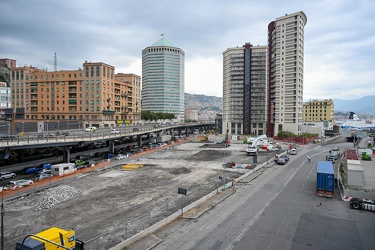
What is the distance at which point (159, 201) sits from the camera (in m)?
32.5

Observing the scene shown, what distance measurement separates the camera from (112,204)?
3170cm

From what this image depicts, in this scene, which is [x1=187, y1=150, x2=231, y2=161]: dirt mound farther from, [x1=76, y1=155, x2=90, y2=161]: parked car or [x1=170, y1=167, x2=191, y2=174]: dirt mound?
[x1=76, y1=155, x2=90, y2=161]: parked car

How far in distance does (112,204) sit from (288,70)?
10572cm

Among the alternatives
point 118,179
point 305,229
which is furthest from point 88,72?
point 305,229

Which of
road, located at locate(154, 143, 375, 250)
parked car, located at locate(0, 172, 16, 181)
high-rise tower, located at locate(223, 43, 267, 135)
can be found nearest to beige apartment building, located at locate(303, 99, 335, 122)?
high-rise tower, located at locate(223, 43, 267, 135)

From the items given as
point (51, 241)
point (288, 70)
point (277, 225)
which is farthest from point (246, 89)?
point (51, 241)

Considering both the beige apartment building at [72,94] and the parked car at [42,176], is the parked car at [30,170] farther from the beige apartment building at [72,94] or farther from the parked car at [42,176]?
the beige apartment building at [72,94]

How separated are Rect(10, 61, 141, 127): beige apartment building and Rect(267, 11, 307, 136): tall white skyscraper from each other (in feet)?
239

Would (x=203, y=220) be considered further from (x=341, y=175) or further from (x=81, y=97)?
(x=81, y=97)

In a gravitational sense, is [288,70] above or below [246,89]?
above

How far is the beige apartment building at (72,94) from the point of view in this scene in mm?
116750

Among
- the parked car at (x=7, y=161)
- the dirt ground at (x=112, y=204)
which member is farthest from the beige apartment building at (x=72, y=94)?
the dirt ground at (x=112, y=204)

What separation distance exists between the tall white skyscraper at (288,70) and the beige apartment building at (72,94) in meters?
72.7

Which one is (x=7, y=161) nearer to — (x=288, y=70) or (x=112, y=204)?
(x=112, y=204)
